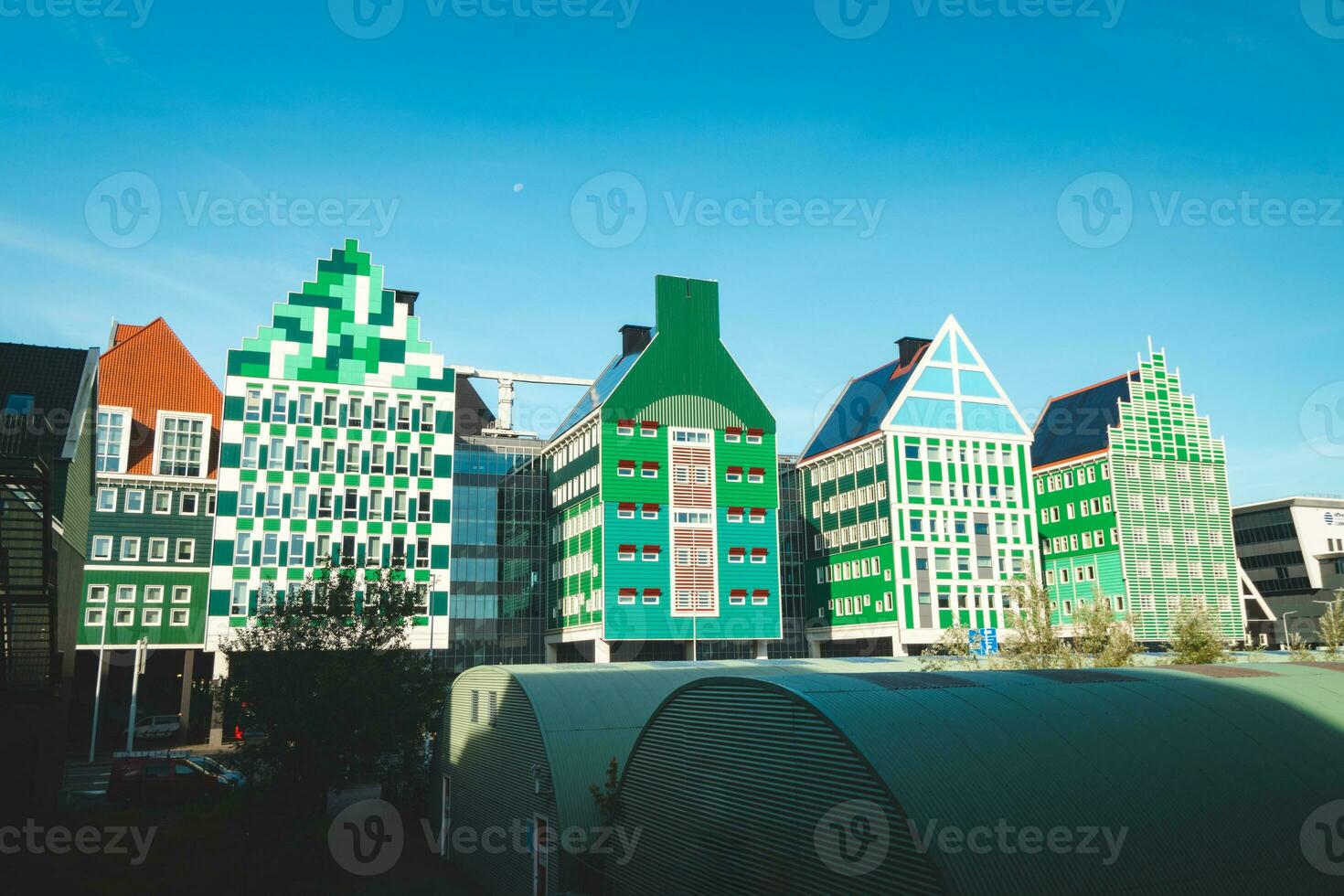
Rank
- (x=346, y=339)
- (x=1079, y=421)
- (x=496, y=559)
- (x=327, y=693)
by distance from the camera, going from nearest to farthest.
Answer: (x=327, y=693)
(x=346, y=339)
(x=496, y=559)
(x=1079, y=421)

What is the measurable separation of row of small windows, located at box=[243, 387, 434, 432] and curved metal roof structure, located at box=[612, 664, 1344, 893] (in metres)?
53.8

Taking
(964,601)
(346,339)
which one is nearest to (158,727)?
(346,339)

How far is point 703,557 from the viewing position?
75500mm

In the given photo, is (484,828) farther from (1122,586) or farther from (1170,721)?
(1122,586)

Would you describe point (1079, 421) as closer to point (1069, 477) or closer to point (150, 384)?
point (1069, 477)

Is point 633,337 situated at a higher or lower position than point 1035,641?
higher

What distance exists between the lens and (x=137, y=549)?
7175cm

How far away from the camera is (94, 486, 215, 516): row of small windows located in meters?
71.9

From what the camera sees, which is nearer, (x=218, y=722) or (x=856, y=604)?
(x=218, y=722)

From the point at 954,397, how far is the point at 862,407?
9.20 m

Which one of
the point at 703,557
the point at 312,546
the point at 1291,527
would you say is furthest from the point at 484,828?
the point at 1291,527

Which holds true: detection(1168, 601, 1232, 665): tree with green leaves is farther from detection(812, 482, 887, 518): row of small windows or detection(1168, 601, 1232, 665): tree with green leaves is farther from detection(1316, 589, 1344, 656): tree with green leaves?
detection(812, 482, 887, 518): row of small windows

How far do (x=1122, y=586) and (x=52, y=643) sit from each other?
79.4 metres

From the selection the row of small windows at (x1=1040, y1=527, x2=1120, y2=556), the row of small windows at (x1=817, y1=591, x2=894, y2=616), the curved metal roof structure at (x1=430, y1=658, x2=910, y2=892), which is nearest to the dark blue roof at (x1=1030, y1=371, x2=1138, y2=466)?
the row of small windows at (x1=1040, y1=527, x2=1120, y2=556)
